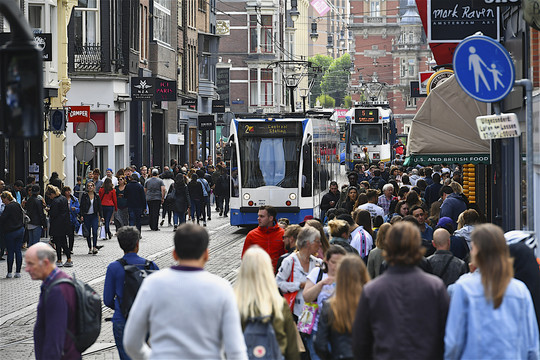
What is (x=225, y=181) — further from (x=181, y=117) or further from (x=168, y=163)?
(x=181, y=117)

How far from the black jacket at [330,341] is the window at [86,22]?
34458 millimetres

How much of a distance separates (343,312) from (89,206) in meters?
17.4

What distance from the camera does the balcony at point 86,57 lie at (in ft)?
136

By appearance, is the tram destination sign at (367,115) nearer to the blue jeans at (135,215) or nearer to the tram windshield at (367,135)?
the tram windshield at (367,135)

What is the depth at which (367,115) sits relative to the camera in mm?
58625

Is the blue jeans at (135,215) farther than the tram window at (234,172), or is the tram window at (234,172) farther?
the tram window at (234,172)

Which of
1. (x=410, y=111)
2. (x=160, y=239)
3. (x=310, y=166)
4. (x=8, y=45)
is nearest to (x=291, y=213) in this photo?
(x=310, y=166)

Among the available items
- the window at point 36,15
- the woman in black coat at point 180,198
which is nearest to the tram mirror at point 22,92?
the woman in black coat at point 180,198

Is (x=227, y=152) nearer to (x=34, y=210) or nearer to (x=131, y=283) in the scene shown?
(x=34, y=210)

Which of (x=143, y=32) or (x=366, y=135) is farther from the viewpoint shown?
(x=366, y=135)

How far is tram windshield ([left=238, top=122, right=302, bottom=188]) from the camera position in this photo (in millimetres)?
28375

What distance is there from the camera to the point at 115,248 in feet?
86.3

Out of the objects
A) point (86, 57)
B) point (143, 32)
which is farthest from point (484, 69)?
point (143, 32)

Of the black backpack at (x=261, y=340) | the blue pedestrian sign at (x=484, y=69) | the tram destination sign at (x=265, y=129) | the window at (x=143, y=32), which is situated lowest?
the black backpack at (x=261, y=340)
